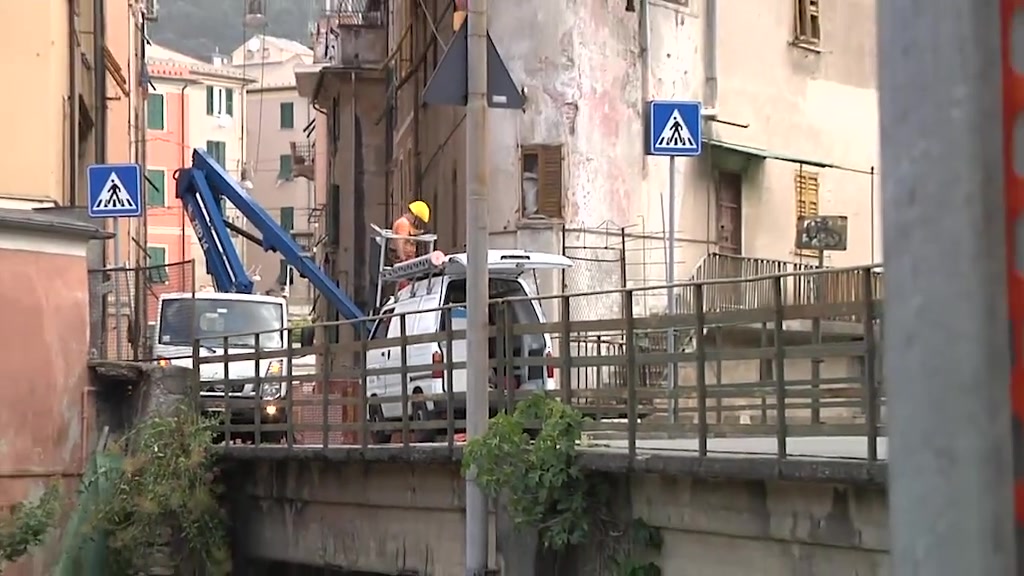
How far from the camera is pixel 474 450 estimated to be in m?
11.8

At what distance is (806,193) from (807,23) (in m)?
2.95

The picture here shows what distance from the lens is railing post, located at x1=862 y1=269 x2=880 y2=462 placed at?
9.02 meters

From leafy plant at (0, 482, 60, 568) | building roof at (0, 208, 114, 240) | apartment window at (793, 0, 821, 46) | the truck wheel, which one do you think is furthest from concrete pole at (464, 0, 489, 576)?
apartment window at (793, 0, 821, 46)

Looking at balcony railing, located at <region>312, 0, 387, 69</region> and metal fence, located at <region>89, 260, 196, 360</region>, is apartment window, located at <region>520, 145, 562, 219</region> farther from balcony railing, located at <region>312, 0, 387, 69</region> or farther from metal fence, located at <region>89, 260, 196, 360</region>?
balcony railing, located at <region>312, 0, 387, 69</region>

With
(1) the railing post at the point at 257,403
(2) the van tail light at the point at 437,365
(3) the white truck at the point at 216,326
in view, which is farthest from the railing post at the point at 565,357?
(3) the white truck at the point at 216,326

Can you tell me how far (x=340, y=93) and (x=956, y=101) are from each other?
1600 inches

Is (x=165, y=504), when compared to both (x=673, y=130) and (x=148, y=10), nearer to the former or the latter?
(x=673, y=130)

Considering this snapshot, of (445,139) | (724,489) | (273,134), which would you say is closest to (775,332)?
(724,489)

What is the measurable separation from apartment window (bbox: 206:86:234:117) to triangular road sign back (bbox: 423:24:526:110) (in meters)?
66.7

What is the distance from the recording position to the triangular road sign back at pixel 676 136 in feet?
47.6

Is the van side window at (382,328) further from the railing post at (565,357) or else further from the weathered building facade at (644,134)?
the railing post at (565,357)

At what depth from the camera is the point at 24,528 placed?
1552cm

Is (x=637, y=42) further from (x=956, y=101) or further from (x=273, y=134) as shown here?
(x=273, y=134)

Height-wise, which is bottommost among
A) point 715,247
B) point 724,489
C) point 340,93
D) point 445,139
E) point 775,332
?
point 724,489
